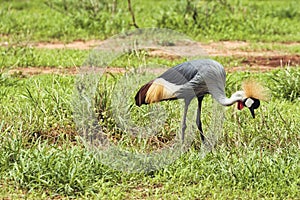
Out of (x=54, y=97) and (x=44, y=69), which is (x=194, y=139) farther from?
(x=44, y=69)

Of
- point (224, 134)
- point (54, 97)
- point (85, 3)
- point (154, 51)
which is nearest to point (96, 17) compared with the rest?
point (85, 3)

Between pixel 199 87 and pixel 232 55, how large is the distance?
444cm

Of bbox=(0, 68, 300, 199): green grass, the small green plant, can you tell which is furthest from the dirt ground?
bbox=(0, 68, 300, 199): green grass

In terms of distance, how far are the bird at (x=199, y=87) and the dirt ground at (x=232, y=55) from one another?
2962mm

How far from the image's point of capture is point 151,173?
571cm

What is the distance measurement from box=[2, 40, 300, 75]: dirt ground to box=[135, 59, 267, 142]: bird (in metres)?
2.96

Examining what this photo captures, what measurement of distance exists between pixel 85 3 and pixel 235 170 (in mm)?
6798

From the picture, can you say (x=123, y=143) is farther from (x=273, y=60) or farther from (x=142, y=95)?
(x=273, y=60)

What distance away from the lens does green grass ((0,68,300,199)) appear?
210 inches

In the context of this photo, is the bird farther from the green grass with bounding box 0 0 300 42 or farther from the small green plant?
the green grass with bounding box 0 0 300 42

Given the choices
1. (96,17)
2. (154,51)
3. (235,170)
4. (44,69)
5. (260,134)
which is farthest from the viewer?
(96,17)

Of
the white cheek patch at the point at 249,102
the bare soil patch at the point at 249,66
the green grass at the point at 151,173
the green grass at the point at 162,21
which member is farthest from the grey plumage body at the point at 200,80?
the green grass at the point at 162,21

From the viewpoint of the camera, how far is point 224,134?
613 centimetres

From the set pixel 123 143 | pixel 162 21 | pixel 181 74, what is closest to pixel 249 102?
pixel 181 74
